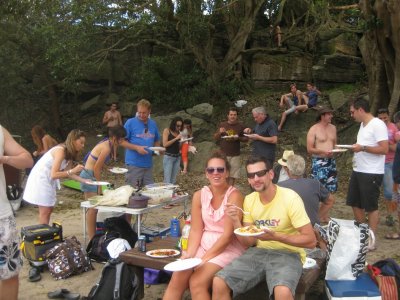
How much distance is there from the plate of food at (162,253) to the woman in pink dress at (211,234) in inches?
7.4

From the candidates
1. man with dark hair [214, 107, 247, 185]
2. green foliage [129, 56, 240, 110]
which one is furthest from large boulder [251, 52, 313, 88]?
man with dark hair [214, 107, 247, 185]

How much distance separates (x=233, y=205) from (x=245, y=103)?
500 inches

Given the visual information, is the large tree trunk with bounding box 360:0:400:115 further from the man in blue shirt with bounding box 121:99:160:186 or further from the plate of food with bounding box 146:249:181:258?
the plate of food with bounding box 146:249:181:258

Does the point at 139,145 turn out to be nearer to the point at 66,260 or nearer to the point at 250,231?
the point at 66,260

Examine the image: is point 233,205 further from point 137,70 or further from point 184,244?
point 137,70

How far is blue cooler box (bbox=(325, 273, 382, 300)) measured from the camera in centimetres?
330

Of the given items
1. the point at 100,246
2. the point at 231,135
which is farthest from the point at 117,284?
the point at 231,135

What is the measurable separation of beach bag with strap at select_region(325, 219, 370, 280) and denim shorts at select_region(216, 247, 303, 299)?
37cm

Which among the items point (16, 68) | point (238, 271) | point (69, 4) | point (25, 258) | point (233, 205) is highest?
point (69, 4)

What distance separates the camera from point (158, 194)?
5191mm

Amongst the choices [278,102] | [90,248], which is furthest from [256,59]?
[90,248]

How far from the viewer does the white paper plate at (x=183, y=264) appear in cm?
331

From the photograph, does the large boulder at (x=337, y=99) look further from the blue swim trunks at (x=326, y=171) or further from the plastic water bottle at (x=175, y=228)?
the plastic water bottle at (x=175, y=228)

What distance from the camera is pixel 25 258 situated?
17.4 ft
